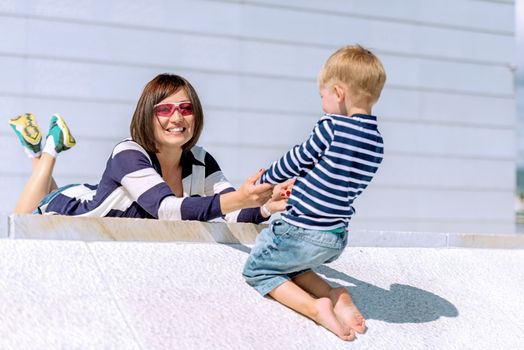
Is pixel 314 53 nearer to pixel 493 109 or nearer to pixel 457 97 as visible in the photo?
pixel 457 97

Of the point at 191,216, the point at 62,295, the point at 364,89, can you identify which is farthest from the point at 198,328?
the point at 364,89

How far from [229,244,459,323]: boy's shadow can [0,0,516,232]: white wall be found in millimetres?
3925

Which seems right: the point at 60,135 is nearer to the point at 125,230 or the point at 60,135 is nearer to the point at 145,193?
the point at 145,193

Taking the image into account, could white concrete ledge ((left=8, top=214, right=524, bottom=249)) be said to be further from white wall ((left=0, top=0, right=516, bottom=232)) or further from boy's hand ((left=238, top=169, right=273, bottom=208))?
white wall ((left=0, top=0, right=516, bottom=232))

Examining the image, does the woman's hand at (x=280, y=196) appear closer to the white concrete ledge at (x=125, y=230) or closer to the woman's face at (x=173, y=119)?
the white concrete ledge at (x=125, y=230)

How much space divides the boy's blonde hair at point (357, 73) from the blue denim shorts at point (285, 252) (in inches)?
18.9

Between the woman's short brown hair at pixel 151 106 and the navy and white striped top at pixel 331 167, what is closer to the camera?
the navy and white striped top at pixel 331 167

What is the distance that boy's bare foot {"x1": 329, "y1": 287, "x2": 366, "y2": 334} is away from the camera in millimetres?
2652

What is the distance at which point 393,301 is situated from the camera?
3.01 metres

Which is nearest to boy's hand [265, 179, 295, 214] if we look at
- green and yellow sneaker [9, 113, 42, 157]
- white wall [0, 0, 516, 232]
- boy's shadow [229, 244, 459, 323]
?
boy's shadow [229, 244, 459, 323]

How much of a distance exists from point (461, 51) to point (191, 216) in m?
5.74

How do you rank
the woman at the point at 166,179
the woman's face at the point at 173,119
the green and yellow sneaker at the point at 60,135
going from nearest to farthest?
1. the woman at the point at 166,179
2. the woman's face at the point at 173,119
3. the green and yellow sneaker at the point at 60,135

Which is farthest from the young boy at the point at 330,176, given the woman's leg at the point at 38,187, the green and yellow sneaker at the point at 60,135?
the woman's leg at the point at 38,187

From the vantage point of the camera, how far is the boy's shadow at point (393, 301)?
2889mm
